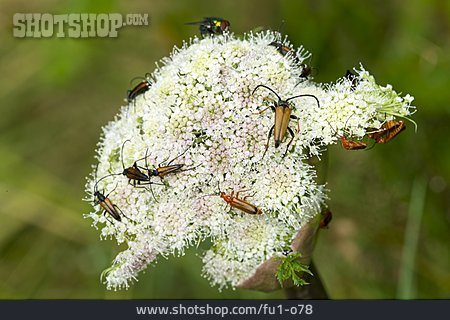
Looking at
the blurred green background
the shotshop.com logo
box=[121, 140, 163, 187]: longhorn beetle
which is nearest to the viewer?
box=[121, 140, 163, 187]: longhorn beetle

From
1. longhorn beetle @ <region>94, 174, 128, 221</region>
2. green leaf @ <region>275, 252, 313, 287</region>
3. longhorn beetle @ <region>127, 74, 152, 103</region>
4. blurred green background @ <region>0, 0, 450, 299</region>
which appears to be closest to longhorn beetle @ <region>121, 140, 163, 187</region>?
longhorn beetle @ <region>94, 174, 128, 221</region>

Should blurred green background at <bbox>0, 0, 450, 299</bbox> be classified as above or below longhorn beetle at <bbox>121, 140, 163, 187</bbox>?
above

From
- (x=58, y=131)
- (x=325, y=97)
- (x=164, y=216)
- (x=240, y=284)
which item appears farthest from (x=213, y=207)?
(x=58, y=131)

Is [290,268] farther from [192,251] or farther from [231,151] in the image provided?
[192,251]

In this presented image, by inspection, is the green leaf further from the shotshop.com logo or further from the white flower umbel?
the shotshop.com logo

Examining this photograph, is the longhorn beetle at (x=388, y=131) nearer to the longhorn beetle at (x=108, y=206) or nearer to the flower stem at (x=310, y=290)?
the flower stem at (x=310, y=290)

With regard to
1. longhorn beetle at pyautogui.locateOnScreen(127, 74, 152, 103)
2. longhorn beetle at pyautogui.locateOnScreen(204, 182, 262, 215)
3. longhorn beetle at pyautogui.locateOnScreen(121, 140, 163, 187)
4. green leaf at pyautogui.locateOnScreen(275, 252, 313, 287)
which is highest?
longhorn beetle at pyautogui.locateOnScreen(127, 74, 152, 103)

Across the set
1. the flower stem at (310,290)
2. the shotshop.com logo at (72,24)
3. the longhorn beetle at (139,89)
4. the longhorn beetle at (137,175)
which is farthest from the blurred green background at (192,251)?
the longhorn beetle at (137,175)
